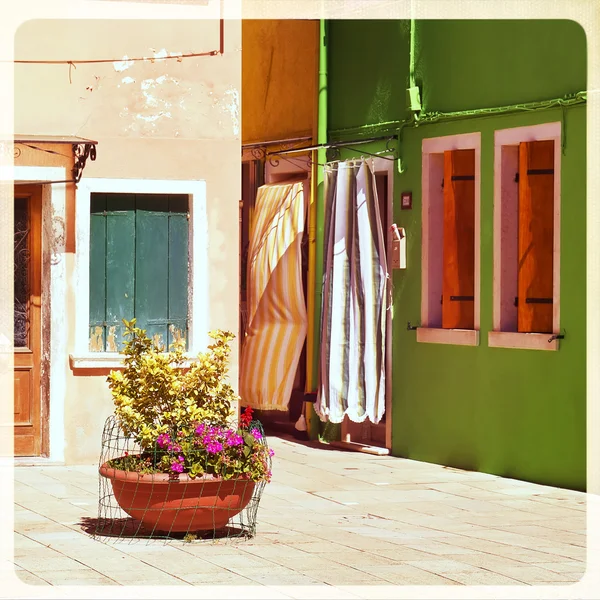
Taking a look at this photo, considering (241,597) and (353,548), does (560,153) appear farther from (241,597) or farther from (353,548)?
(241,597)

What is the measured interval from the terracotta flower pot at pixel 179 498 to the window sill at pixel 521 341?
3.82 metres

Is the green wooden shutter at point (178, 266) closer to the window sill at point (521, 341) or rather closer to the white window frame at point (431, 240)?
the white window frame at point (431, 240)

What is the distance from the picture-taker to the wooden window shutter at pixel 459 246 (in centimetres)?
1320

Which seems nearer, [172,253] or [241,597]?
[241,597]

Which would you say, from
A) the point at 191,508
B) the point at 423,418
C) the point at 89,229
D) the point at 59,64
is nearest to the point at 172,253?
the point at 89,229

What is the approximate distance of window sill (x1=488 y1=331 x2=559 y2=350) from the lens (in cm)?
1188

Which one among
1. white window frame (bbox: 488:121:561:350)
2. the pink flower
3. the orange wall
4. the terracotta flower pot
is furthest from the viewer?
the orange wall

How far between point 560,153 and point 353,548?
446 centimetres

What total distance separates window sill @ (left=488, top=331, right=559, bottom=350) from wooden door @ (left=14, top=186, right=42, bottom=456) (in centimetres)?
409

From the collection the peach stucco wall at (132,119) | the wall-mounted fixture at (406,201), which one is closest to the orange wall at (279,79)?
the wall-mounted fixture at (406,201)

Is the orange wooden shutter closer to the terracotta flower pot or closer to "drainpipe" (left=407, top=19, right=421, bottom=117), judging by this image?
"drainpipe" (left=407, top=19, right=421, bottom=117)

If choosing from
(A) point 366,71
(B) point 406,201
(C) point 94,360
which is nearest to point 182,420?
(C) point 94,360

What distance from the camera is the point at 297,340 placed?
1510 centimetres

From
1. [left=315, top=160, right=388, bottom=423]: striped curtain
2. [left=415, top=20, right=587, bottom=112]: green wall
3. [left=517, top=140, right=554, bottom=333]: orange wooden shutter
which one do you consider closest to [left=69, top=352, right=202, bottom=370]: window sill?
[left=315, top=160, right=388, bottom=423]: striped curtain
